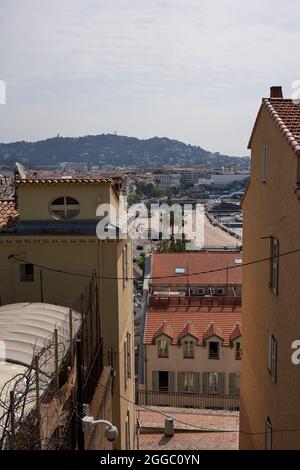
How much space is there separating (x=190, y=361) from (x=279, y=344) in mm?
19824

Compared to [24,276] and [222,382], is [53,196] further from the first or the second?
[222,382]

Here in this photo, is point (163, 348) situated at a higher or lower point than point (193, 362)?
higher

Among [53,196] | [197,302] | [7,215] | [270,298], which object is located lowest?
[197,302]

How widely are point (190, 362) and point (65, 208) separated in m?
18.5

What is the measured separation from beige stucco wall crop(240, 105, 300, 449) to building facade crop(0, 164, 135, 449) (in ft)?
13.5

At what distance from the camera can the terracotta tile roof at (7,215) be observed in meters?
15.7

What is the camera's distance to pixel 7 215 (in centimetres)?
1641

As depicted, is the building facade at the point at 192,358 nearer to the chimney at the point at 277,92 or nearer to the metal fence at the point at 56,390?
the chimney at the point at 277,92

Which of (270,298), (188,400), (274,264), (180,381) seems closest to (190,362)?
(180,381)

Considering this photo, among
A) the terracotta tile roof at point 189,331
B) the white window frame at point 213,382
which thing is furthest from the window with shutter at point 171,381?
the terracotta tile roof at point 189,331

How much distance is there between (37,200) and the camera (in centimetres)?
1559

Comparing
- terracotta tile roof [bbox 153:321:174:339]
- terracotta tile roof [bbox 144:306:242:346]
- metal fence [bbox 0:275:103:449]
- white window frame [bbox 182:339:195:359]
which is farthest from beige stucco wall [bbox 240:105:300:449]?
terracotta tile roof [bbox 144:306:242:346]

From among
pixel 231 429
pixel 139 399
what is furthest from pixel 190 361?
pixel 231 429
